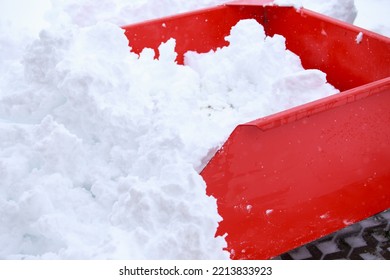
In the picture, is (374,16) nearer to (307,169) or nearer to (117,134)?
(307,169)

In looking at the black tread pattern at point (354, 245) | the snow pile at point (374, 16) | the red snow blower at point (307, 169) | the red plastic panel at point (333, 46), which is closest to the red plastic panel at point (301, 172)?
the red snow blower at point (307, 169)

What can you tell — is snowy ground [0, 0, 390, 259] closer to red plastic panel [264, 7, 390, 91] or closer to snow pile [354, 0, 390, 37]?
red plastic panel [264, 7, 390, 91]

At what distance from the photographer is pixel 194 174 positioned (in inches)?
53.9

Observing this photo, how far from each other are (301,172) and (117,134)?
2.09 feet

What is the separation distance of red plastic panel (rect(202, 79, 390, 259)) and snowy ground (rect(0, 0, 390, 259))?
A: 0.30ft

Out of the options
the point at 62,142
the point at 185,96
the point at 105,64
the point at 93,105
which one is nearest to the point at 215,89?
the point at 185,96

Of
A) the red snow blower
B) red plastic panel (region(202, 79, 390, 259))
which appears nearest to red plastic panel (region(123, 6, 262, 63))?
the red snow blower

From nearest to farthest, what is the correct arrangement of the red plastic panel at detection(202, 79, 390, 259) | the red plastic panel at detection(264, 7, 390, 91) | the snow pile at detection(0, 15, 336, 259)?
1. the snow pile at detection(0, 15, 336, 259)
2. the red plastic panel at detection(202, 79, 390, 259)
3. the red plastic panel at detection(264, 7, 390, 91)

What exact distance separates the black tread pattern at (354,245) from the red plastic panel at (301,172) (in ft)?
0.43

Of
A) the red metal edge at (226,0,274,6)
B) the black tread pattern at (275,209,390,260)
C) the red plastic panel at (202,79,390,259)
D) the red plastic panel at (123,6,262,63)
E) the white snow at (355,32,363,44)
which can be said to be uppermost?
the red metal edge at (226,0,274,6)

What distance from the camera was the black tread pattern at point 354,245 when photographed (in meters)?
1.79

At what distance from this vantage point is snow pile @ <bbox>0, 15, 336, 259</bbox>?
52.6 inches

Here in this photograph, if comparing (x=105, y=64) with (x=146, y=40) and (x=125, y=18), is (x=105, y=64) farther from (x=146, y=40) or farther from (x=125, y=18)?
(x=125, y=18)

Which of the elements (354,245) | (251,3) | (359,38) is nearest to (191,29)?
(251,3)
